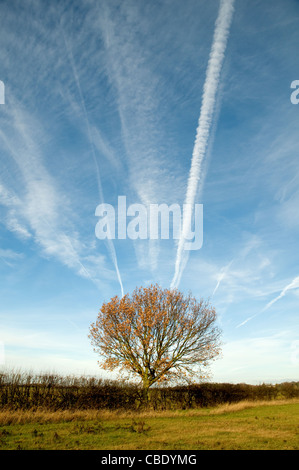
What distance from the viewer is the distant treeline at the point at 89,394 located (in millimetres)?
18438

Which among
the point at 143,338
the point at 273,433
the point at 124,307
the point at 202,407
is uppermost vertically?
the point at 124,307

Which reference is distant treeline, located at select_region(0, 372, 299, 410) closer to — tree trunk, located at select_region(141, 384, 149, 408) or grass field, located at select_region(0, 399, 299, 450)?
tree trunk, located at select_region(141, 384, 149, 408)

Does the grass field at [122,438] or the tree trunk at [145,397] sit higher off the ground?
the grass field at [122,438]

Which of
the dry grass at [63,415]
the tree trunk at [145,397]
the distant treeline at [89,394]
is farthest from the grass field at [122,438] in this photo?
the tree trunk at [145,397]

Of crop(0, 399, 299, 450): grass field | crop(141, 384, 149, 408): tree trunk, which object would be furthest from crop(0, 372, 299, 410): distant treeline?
crop(0, 399, 299, 450): grass field

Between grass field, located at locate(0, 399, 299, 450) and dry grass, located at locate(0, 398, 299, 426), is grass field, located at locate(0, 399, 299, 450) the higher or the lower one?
the higher one

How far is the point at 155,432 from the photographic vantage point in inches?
487

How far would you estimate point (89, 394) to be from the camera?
20.1 m

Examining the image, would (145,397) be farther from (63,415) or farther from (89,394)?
(63,415)

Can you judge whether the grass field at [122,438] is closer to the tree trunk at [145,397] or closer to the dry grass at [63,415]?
the dry grass at [63,415]

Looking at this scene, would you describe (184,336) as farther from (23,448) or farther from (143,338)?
(23,448)

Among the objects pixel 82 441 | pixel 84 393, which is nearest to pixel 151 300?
pixel 84 393

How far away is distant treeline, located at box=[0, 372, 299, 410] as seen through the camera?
60.5 feet
